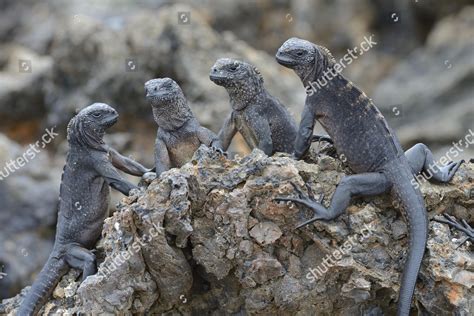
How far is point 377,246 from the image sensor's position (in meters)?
6.04

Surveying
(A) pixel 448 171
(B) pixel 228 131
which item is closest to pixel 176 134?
(B) pixel 228 131

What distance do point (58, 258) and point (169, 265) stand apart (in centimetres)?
129

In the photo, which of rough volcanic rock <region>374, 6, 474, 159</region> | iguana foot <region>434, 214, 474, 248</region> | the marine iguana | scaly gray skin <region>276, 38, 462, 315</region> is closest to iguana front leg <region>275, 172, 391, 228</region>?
scaly gray skin <region>276, 38, 462, 315</region>

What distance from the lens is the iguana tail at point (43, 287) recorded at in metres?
6.66

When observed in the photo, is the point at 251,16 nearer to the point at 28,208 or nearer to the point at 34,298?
the point at 28,208

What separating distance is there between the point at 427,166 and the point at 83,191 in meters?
3.05

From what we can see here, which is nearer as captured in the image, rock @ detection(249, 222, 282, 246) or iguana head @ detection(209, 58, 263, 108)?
rock @ detection(249, 222, 282, 246)

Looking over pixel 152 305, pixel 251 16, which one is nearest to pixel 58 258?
pixel 152 305

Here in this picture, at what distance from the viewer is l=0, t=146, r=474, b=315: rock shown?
19.5ft

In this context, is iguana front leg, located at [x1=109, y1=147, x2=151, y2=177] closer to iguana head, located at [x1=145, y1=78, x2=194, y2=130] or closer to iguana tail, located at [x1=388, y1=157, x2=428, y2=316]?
iguana head, located at [x1=145, y1=78, x2=194, y2=130]

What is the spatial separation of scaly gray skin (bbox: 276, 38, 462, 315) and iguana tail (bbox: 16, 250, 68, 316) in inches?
87.3

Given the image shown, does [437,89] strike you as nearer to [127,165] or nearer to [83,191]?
[127,165]

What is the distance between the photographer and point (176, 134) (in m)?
6.86

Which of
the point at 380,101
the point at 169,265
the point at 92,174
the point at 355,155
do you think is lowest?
the point at 169,265
